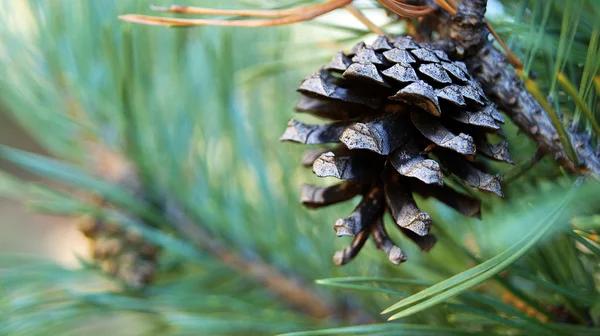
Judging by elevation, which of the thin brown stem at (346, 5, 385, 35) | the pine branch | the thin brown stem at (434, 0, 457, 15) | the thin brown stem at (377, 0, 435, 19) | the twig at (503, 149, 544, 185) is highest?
the thin brown stem at (346, 5, 385, 35)

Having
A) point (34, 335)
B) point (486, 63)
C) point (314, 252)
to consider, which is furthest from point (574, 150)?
point (34, 335)

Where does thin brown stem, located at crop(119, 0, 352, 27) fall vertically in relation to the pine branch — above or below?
above

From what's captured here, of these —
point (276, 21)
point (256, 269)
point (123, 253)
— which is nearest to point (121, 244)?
point (123, 253)

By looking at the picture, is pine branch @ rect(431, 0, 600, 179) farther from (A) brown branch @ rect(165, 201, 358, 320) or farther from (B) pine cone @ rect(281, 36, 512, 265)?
(A) brown branch @ rect(165, 201, 358, 320)

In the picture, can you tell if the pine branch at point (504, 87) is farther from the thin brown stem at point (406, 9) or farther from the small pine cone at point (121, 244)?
the small pine cone at point (121, 244)

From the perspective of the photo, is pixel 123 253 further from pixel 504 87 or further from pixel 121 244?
pixel 504 87

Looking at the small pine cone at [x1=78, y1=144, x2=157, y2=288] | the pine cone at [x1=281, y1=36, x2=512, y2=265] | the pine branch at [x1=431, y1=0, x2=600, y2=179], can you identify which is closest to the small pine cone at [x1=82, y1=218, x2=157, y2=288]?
the small pine cone at [x1=78, y1=144, x2=157, y2=288]

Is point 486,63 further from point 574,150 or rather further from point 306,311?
point 306,311
